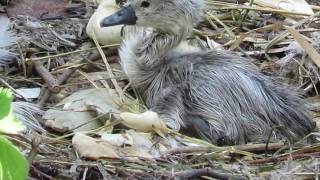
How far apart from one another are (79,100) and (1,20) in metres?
0.71

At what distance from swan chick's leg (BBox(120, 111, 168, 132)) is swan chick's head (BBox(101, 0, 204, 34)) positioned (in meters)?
0.58

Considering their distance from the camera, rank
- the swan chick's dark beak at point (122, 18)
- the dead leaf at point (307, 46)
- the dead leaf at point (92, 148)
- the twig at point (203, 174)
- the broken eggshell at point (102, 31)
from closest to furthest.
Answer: the twig at point (203, 174)
the dead leaf at point (92, 148)
the swan chick's dark beak at point (122, 18)
the dead leaf at point (307, 46)
the broken eggshell at point (102, 31)

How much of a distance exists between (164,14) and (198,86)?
15.7 inches

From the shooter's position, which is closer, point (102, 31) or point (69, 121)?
point (69, 121)

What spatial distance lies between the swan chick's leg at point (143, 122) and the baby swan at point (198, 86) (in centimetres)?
10

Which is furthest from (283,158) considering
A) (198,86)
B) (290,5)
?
(290,5)

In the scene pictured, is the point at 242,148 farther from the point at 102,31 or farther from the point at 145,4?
the point at 102,31

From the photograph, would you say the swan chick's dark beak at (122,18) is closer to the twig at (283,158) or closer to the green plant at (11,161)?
the twig at (283,158)

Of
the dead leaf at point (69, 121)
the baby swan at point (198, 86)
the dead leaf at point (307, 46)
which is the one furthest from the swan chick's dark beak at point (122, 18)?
the dead leaf at point (307, 46)

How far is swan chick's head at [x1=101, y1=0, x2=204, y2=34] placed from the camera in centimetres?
352

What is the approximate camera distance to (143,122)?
3049 millimetres

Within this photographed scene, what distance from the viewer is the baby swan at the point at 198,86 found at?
3.24m

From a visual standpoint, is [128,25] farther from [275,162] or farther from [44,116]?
[275,162]

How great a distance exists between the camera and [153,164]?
8.93ft
